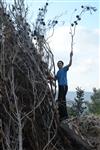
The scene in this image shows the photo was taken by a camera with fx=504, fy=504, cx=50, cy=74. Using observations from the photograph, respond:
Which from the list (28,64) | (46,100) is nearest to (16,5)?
(28,64)

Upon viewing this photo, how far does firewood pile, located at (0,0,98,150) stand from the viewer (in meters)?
9.27

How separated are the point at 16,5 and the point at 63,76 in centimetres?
165

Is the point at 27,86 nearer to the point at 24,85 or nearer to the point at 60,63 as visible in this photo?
the point at 24,85

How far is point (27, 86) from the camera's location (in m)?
9.60

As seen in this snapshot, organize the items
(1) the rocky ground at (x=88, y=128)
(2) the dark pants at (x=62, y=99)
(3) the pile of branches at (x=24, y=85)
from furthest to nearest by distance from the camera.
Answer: (1) the rocky ground at (x=88, y=128) → (2) the dark pants at (x=62, y=99) → (3) the pile of branches at (x=24, y=85)

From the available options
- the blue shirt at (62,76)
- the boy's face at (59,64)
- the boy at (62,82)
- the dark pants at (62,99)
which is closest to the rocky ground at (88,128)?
the dark pants at (62,99)

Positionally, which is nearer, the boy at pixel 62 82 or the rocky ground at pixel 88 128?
the boy at pixel 62 82

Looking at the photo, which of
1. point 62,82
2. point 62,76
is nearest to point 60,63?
point 62,76

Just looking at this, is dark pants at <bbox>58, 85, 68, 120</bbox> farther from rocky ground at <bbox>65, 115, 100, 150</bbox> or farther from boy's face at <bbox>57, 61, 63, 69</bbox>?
boy's face at <bbox>57, 61, 63, 69</bbox>

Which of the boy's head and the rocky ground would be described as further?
the rocky ground

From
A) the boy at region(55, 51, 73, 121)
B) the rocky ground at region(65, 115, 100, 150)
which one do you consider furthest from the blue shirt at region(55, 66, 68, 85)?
the rocky ground at region(65, 115, 100, 150)

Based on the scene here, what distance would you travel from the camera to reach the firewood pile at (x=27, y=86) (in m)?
9.27

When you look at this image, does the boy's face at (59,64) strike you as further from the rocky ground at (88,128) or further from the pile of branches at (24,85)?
the rocky ground at (88,128)

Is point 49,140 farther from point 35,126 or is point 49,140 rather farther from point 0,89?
point 0,89
